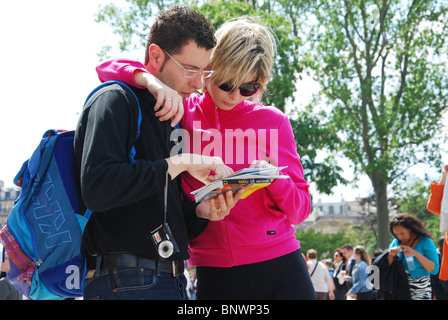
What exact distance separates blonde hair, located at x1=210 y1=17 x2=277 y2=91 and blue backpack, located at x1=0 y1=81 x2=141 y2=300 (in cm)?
79

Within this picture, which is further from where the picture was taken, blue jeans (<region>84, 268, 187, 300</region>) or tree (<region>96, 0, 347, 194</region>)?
tree (<region>96, 0, 347, 194</region>)

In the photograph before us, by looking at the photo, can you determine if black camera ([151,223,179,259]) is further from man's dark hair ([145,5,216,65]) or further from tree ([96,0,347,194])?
tree ([96,0,347,194])

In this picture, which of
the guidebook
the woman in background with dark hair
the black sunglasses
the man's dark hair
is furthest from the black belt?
the woman in background with dark hair

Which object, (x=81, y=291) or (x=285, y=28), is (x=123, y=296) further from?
(x=285, y=28)

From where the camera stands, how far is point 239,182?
2.38 m

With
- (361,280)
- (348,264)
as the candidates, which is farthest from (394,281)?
(348,264)

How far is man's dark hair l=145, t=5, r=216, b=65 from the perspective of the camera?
261cm

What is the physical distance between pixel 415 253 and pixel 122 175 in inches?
234

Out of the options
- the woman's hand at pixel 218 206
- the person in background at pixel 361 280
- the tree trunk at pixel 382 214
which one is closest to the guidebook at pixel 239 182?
the woman's hand at pixel 218 206

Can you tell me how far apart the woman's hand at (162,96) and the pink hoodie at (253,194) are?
303 mm

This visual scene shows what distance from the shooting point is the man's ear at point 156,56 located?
8.70 ft

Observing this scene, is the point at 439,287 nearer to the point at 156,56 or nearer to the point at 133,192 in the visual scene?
the point at 156,56

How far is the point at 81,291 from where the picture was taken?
2.42 meters

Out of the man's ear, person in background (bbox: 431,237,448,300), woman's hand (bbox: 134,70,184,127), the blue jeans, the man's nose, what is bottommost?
person in background (bbox: 431,237,448,300)
